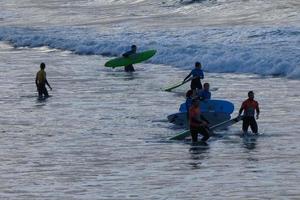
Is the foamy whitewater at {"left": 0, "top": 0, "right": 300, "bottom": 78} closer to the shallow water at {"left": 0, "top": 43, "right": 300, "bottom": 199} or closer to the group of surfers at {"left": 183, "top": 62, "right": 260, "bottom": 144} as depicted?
the shallow water at {"left": 0, "top": 43, "right": 300, "bottom": 199}

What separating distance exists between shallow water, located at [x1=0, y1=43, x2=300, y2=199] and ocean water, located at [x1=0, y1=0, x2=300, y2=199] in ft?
0.10

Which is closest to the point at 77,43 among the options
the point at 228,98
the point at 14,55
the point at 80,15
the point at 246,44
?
the point at 14,55

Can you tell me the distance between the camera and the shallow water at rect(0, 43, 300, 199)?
20.3 metres

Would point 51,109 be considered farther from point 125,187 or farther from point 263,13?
point 263,13

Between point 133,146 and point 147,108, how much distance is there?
6482mm

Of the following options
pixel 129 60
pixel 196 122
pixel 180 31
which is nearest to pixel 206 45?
pixel 129 60

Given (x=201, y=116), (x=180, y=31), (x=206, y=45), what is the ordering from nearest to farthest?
(x=201, y=116) < (x=206, y=45) < (x=180, y=31)

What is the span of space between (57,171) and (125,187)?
2.24 meters

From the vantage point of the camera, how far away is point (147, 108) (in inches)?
1236

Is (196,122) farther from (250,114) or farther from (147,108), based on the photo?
(147,108)

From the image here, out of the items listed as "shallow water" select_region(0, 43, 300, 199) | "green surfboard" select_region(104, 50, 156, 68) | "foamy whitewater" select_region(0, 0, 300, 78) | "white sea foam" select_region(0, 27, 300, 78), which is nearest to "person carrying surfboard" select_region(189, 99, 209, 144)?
"shallow water" select_region(0, 43, 300, 199)

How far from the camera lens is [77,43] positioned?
2233 inches

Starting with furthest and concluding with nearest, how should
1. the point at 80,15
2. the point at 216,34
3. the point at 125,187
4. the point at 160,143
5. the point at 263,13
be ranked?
the point at 80,15 < the point at 263,13 < the point at 216,34 < the point at 160,143 < the point at 125,187

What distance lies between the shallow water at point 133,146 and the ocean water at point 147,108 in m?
0.03
